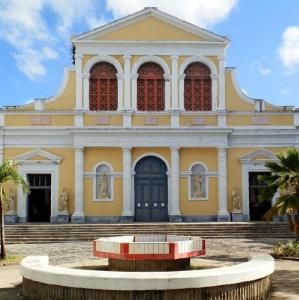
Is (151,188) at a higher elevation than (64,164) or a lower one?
lower

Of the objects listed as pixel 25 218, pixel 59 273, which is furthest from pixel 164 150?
pixel 59 273

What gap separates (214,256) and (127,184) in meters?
11.4

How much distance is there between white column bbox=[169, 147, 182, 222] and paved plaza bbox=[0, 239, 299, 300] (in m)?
4.92

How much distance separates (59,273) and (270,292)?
430 centimetres

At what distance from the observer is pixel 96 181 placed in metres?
27.9

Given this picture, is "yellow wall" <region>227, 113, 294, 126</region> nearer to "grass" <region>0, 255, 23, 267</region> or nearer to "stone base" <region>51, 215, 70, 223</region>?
"stone base" <region>51, 215, 70, 223</region>

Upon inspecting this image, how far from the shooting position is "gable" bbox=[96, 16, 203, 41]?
1121 inches

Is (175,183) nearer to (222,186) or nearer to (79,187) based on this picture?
(222,186)

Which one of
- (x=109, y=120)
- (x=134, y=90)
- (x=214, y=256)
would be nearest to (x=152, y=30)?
(x=134, y=90)

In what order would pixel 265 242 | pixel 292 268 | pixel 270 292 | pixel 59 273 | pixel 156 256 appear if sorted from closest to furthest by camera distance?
pixel 59 273
pixel 270 292
pixel 156 256
pixel 292 268
pixel 265 242

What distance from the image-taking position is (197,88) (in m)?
28.6

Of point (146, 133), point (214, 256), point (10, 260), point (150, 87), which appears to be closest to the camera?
point (214, 256)

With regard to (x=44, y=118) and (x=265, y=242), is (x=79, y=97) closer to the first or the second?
(x=44, y=118)

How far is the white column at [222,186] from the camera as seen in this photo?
2750 centimetres
